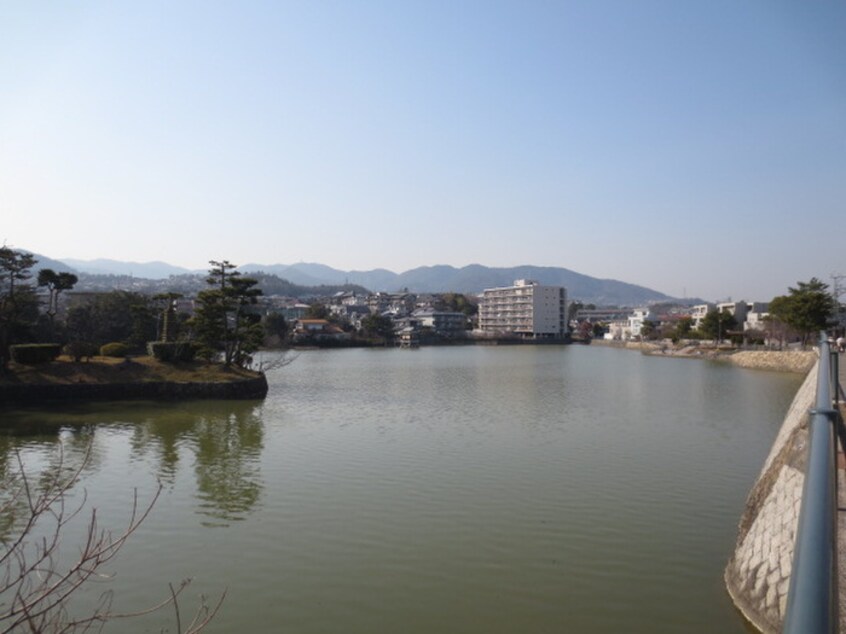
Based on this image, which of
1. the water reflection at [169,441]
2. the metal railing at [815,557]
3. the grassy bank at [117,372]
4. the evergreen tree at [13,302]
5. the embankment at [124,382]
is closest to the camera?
the metal railing at [815,557]

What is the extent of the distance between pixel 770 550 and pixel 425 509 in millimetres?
4551

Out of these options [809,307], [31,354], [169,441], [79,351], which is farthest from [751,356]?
[31,354]

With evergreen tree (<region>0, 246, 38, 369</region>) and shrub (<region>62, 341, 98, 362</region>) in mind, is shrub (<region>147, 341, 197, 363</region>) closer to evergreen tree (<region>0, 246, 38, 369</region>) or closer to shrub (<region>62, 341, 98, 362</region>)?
shrub (<region>62, 341, 98, 362</region>)

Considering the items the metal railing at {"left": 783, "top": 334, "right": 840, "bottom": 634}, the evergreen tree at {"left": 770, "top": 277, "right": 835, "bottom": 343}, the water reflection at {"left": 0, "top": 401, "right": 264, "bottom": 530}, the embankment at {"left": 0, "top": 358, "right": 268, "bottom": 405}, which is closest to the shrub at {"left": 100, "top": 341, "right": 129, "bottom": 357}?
the embankment at {"left": 0, "top": 358, "right": 268, "bottom": 405}

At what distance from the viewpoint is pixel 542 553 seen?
279 inches

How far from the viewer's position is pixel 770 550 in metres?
5.45

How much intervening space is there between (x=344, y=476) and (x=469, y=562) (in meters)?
4.24

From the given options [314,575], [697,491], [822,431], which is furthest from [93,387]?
[822,431]

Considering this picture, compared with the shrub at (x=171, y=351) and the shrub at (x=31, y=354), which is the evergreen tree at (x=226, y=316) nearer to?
the shrub at (x=171, y=351)

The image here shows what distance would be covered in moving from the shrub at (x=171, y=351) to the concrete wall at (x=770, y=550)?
20304 mm

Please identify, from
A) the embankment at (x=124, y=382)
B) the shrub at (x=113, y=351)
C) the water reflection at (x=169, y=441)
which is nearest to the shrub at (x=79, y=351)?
the embankment at (x=124, y=382)

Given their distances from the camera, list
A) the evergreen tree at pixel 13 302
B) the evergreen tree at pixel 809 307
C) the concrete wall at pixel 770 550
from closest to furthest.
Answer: the concrete wall at pixel 770 550, the evergreen tree at pixel 13 302, the evergreen tree at pixel 809 307

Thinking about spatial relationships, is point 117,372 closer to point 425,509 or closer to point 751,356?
point 425,509

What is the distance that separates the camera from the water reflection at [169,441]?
1005 centimetres
